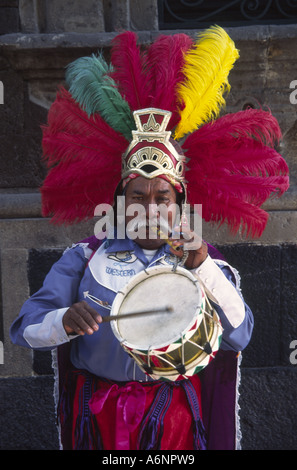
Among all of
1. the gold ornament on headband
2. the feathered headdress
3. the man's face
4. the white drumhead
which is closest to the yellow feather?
the feathered headdress

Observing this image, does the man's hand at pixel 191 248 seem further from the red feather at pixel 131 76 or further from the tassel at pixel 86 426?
the red feather at pixel 131 76

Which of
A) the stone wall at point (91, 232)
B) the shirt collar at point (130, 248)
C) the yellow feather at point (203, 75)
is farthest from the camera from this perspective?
the stone wall at point (91, 232)

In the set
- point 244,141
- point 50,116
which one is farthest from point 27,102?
point 244,141

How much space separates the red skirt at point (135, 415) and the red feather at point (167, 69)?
42.5 inches

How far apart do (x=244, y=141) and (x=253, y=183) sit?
19 cm

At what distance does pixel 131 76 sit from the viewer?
230 centimetres

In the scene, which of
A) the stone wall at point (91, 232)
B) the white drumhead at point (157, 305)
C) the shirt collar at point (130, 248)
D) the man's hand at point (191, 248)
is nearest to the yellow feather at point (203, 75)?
the shirt collar at point (130, 248)

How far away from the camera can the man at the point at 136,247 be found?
1978mm

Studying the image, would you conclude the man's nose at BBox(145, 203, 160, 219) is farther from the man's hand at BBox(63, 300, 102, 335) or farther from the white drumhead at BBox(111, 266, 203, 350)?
the man's hand at BBox(63, 300, 102, 335)

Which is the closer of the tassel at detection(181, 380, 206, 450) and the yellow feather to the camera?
the tassel at detection(181, 380, 206, 450)

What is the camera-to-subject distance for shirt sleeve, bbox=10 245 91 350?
6.22ft

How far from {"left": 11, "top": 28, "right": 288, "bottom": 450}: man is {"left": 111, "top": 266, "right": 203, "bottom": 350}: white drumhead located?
0.12ft

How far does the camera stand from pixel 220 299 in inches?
75.3

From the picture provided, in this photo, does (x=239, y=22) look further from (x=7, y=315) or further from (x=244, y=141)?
(x=7, y=315)
